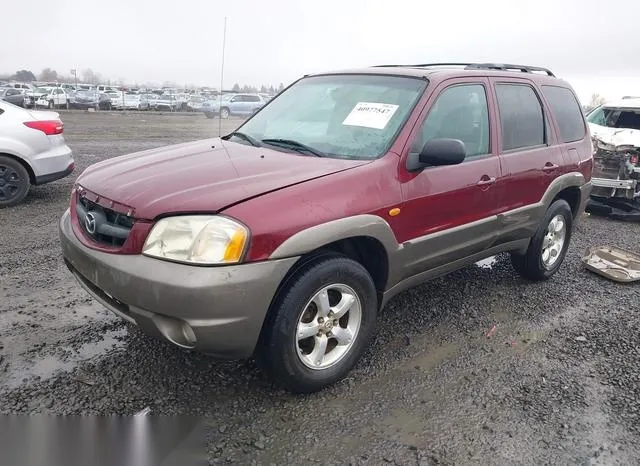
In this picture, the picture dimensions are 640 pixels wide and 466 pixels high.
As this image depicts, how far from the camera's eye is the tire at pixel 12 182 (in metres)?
6.69

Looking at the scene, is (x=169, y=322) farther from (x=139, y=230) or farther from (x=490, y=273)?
(x=490, y=273)

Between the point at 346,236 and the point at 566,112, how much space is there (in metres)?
3.09

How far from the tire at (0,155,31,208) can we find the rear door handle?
5.77m

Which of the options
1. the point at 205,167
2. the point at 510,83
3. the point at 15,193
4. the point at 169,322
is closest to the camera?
the point at 169,322

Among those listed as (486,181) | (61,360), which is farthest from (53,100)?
(486,181)

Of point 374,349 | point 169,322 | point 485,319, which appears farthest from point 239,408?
point 485,319

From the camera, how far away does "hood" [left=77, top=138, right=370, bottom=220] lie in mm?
2623

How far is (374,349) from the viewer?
11.7 feet

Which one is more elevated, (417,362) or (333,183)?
(333,183)

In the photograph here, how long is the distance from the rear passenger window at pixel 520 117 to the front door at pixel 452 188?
0.20 m

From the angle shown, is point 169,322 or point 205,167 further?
point 205,167

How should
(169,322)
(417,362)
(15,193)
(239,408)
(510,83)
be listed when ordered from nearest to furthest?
(169,322) → (239,408) → (417,362) → (510,83) → (15,193)

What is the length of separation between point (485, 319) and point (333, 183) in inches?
77.2

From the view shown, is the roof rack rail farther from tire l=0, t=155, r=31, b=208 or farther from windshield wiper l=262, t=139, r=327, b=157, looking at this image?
tire l=0, t=155, r=31, b=208
